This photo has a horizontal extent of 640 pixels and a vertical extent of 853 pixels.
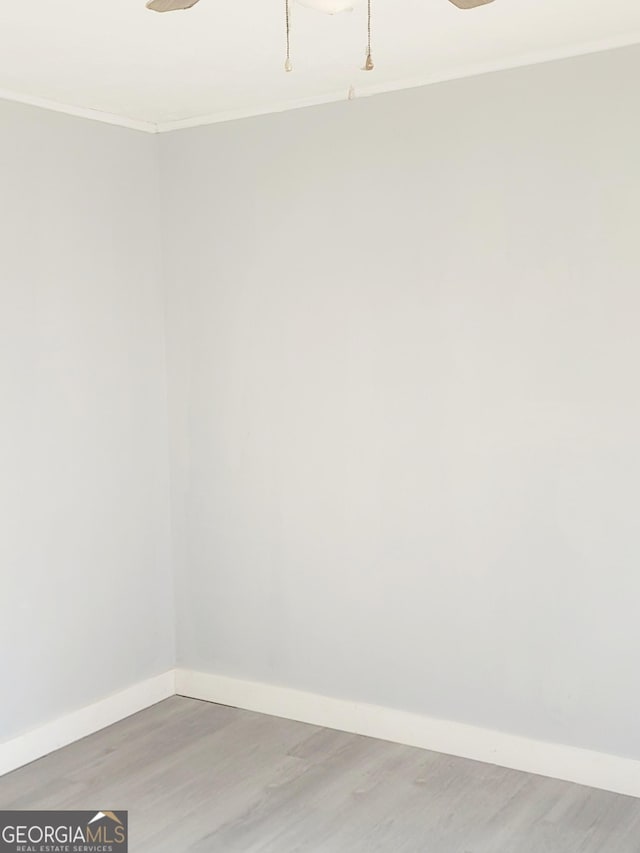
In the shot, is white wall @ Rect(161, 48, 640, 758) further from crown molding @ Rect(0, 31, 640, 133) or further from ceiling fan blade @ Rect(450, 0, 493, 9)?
ceiling fan blade @ Rect(450, 0, 493, 9)

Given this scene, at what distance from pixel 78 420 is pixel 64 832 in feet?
4.96

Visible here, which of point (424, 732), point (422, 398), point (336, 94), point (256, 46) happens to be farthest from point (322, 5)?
point (424, 732)

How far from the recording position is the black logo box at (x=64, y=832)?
2965 mm

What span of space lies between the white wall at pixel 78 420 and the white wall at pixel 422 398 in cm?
14

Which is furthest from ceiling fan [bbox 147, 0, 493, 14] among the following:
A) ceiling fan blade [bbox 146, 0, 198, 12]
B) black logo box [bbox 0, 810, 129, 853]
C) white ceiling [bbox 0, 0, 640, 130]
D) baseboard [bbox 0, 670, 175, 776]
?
baseboard [bbox 0, 670, 175, 776]

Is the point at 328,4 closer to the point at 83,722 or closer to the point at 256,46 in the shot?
the point at 256,46

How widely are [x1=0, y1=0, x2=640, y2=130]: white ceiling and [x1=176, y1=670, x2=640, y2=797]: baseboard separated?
2.31 metres

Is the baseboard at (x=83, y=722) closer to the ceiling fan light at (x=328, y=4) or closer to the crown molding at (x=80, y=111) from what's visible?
the crown molding at (x=80, y=111)

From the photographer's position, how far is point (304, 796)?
337cm

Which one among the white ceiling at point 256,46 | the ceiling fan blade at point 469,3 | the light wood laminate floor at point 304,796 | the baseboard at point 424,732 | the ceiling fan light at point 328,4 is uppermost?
the white ceiling at point 256,46

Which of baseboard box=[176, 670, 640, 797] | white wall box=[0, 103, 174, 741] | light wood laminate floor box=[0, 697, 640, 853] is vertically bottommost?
light wood laminate floor box=[0, 697, 640, 853]

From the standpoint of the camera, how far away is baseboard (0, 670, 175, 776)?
11.9ft

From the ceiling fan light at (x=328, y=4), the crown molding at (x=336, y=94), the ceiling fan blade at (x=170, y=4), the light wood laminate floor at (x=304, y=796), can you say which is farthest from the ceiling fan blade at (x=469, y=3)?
the light wood laminate floor at (x=304, y=796)

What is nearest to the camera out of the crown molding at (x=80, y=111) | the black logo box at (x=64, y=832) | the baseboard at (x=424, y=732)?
the black logo box at (x=64, y=832)
